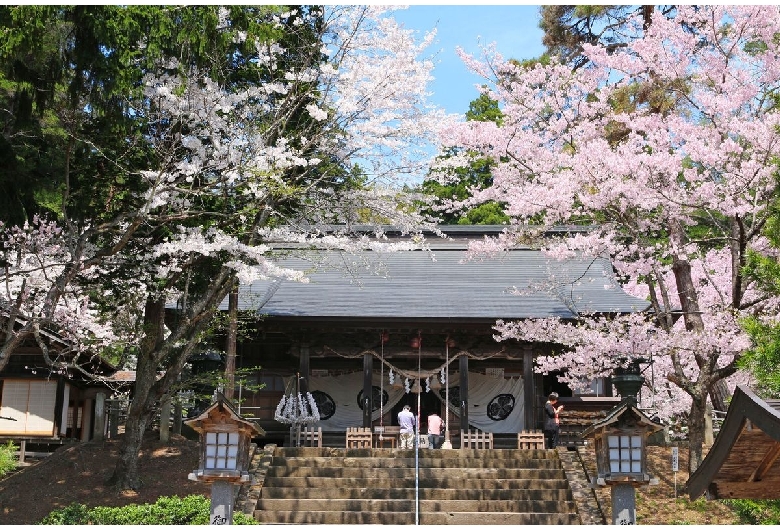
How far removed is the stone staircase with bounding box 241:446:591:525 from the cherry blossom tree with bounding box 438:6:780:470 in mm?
2546

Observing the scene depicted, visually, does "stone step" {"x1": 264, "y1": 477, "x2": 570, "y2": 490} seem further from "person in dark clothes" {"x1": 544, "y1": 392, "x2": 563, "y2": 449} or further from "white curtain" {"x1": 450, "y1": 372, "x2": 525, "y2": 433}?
"white curtain" {"x1": 450, "y1": 372, "x2": 525, "y2": 433}

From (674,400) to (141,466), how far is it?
1528cm

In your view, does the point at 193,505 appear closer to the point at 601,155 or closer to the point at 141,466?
the point at 141,466

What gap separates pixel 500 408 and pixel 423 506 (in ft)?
25.3

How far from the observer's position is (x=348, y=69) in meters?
14.4

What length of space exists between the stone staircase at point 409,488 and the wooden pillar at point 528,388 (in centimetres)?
279

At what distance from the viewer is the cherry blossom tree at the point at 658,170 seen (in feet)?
45.1

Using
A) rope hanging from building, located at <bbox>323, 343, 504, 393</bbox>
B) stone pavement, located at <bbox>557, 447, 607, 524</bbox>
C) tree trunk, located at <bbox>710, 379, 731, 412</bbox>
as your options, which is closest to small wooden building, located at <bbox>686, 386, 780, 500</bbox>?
stone pavement, located at <bbox>557, 447, 607, 524</bbox>

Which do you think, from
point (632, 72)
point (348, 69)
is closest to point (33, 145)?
point (348, 69)

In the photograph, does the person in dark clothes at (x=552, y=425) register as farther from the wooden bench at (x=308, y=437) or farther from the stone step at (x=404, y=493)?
the wooden bench at (x=308, y=437)

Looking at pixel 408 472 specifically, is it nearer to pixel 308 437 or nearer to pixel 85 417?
pixel 308 437

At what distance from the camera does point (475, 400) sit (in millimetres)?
21000

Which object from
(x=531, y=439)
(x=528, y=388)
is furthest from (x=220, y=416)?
(x=528, y=388)

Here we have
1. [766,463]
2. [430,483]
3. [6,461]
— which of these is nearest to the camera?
[766,463]
